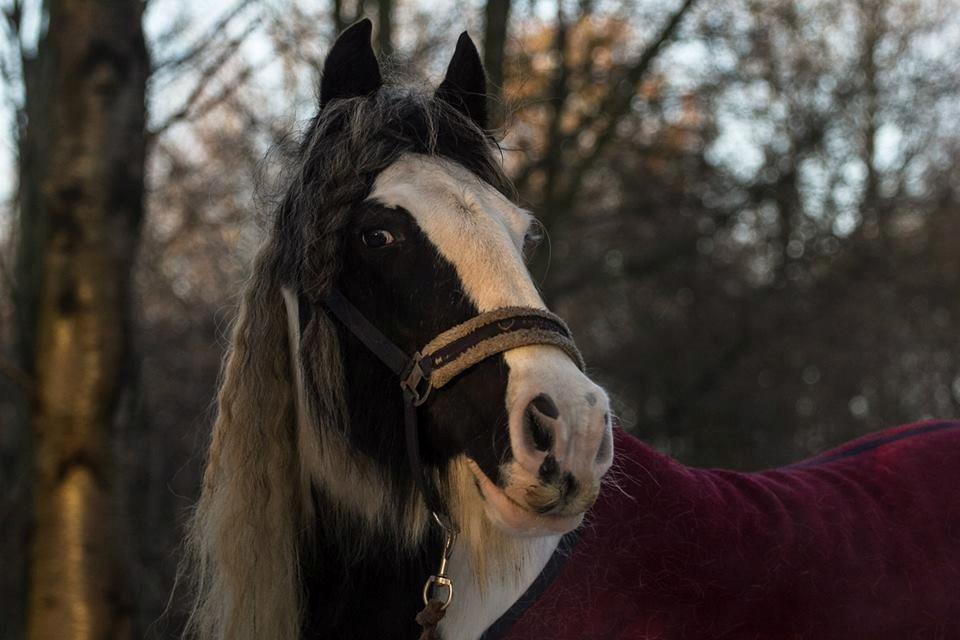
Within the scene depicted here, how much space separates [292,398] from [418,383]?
47cm

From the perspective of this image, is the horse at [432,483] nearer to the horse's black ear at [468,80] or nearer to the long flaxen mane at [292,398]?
the long flaxen mane at [292,398]

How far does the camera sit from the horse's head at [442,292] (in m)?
1.94

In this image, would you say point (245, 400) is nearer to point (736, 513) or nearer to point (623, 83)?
point (736, 513)

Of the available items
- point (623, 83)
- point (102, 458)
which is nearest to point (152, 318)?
point (623, 83)

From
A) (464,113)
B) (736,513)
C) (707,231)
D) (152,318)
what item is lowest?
(707,231)

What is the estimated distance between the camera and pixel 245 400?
244cm

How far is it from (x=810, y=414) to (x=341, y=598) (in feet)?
40.8

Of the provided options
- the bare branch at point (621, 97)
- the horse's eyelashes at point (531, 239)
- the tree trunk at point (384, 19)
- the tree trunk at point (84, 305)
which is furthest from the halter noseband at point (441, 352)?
the bare branch at point (621, 97)

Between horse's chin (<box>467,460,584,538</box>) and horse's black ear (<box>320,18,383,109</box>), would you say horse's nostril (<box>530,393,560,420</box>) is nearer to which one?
horse's chin (<box>467,460,584,538</box>)

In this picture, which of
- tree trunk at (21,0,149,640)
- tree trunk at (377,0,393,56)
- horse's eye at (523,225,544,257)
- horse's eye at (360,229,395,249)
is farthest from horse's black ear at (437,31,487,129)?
tree trunk at (377,0,393,56)

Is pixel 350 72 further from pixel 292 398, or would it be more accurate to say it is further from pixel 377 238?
pixel 292 398

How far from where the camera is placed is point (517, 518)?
6.57 ft

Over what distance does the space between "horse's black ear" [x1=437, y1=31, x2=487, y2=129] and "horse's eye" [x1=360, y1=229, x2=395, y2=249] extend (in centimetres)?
69

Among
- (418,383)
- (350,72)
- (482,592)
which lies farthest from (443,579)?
(350,72)
